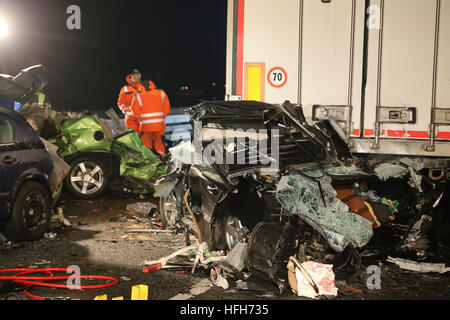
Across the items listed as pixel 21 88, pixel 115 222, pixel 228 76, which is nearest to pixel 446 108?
pixel 228 76

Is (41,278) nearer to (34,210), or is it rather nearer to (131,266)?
(131,266)

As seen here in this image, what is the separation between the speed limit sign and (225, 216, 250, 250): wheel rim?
1.82 meters

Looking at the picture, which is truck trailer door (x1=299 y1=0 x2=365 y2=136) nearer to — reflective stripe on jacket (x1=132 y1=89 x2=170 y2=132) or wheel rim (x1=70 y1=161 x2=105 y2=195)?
wheel rim (x1=70 y1=161 x2=105 y2=195)

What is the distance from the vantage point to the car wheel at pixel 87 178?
9.83 metres

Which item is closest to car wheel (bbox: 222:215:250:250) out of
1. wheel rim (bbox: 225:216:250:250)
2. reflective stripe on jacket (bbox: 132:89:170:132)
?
wheel rim (bbox: 225:216:250:250)

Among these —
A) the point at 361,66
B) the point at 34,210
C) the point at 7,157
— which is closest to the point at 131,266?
the point at 34,210

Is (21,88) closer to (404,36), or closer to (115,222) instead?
(115,222)

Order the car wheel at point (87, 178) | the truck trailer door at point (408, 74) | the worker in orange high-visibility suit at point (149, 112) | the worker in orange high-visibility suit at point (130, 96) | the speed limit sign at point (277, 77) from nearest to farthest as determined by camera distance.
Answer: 1. the truck trailer door at point (408, 74)
2. the speed limit sign at point (277, 77)
3. the car wheel at point (87, 178)
4. the worker in orange high-visibility suit at point (149, 112)
5. the worker in orange high-visibility suit at point (130, 96)

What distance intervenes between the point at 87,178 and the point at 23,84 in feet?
7.91

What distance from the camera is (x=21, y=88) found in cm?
800

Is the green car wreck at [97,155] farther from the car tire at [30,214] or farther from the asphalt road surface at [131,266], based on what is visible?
the car tire at [30,214]

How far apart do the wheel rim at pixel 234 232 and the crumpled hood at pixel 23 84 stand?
4.01 meters

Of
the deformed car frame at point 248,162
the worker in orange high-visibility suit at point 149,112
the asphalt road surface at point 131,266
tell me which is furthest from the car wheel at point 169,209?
the worker in orange high-visibility suit at point 149,112

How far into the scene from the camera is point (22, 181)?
22.8 ft
